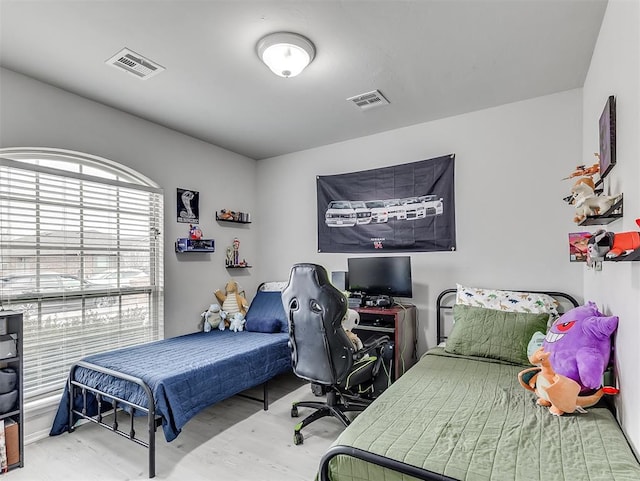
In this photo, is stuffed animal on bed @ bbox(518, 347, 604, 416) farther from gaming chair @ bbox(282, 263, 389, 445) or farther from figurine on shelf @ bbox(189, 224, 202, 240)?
figurine on shelf @ bbox(189, 224, 202, 240)

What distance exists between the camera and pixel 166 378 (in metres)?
2.21

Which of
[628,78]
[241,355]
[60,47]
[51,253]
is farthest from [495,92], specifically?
[51,253]

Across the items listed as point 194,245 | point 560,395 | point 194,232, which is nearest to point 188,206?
point 194,232

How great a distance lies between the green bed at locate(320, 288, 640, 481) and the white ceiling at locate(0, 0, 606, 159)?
204cm

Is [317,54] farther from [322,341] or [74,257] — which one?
[74,257]

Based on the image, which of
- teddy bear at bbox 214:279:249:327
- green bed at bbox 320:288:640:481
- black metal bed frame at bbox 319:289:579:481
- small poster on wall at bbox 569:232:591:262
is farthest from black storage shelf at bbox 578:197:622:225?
teddy bear at bbox 214:279:249:327

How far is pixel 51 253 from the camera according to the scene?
2.62 meters

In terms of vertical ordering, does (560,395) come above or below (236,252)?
below

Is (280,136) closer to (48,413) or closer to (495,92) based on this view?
(495,92)

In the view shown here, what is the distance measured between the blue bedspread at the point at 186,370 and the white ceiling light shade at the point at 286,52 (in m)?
2.07

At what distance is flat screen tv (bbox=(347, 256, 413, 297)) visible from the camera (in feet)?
10.8

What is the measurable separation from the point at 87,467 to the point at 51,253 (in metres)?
1.48

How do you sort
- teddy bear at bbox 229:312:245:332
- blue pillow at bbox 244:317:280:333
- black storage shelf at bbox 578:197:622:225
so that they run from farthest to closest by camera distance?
teddy bear at bbox 229:312:245:332, blue pillow at bbox 244:317:280:333, black storage shelf at bbox 578:197:622:225

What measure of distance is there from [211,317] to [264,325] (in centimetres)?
62
